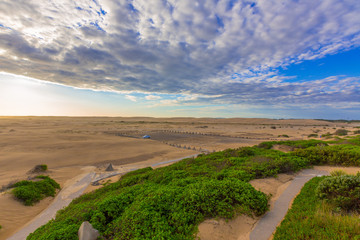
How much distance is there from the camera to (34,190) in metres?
10.7

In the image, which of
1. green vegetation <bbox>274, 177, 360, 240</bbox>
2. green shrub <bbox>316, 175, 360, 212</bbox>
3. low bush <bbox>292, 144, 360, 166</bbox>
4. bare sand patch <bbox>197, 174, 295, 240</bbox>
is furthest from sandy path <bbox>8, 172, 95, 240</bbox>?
low bush <bbox>292, 144, 360, 166</bbox>

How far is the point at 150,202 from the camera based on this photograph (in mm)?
5465

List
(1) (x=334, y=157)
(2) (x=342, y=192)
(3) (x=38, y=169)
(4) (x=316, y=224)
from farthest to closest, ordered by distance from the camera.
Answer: (3) (x=38, y=169)
(1) (x=334, y=157)
(2) (x=342, y=192)
(4) (x=316, y=224)

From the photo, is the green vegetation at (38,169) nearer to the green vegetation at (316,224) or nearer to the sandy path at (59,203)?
the sandy path at (59,203)

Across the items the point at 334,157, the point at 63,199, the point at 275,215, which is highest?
the point at 334,157

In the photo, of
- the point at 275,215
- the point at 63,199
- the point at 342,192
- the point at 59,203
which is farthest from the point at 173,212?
the point at 63,199

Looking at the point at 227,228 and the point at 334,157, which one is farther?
the point at 334,157

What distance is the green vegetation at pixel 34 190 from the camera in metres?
9.97

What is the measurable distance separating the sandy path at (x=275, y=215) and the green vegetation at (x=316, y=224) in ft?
0.84

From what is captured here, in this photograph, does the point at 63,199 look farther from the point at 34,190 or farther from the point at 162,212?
the point at 162,212

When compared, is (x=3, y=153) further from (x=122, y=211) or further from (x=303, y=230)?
(x=303, y=230)

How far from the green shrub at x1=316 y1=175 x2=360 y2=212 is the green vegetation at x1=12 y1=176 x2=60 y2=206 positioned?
14521 mm

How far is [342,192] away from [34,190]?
1563 centimetres

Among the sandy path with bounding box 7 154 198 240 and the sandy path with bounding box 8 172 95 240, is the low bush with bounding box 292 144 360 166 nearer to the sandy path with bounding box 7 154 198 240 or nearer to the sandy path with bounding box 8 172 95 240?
the sandy path with bounding box 7 154 198 240
